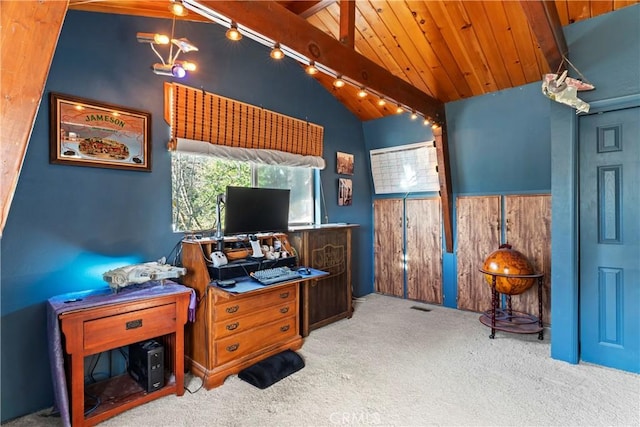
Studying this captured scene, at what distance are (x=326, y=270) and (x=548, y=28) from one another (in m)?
3.02

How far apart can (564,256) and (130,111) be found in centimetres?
397

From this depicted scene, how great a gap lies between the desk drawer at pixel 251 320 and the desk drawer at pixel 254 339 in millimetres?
42

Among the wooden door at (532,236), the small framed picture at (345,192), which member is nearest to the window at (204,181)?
the small framed picture at (345,192)

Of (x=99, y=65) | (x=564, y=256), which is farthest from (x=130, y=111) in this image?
(x=564, y=256)

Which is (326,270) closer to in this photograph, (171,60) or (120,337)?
(120,337)

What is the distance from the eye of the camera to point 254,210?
304 centimetres

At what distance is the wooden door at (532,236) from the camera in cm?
382

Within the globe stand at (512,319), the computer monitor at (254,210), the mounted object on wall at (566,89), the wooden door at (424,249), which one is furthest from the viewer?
the wooden door at (424,249)

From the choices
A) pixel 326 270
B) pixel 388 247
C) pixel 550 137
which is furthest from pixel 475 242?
pixel 326 270

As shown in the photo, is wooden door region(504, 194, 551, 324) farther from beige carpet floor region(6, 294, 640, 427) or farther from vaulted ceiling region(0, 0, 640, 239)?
vaulted ceiling region(0, 0, 640, 239)

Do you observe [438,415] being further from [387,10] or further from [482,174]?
[387,10]

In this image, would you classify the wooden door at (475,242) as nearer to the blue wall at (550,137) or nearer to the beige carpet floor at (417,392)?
the blue wall at (550,137)

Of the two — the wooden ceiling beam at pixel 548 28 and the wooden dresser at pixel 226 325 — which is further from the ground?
the wooden ceiling beam at pixel 548 28

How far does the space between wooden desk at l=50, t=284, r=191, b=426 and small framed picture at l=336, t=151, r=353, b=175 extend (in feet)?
9.43
